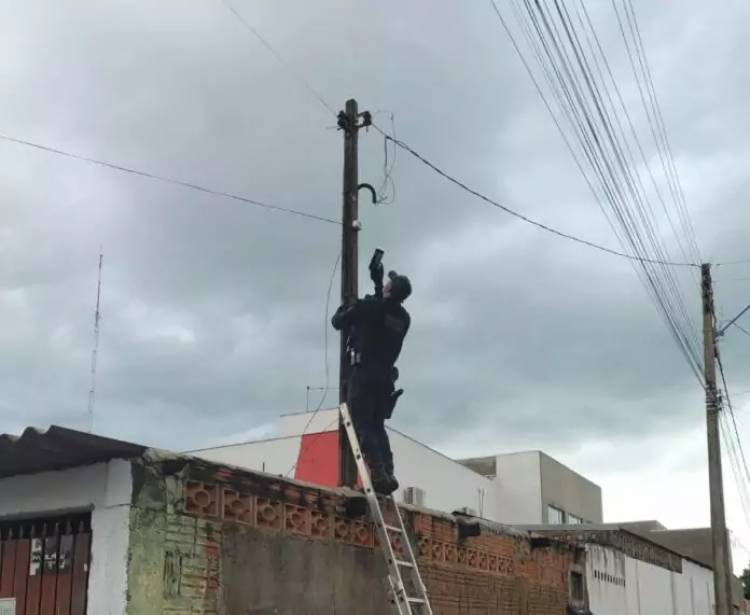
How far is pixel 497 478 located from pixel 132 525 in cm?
3629

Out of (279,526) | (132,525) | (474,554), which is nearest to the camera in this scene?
(132,525)

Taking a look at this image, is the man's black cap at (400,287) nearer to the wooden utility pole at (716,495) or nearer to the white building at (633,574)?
the white building at (633,574)

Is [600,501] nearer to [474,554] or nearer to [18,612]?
[474,554]

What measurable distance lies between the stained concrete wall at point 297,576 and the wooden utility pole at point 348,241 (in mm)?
1116

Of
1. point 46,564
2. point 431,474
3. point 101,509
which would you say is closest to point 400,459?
point 431,474

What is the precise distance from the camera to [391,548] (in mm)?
8031

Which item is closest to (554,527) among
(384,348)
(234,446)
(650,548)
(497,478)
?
(650,548)

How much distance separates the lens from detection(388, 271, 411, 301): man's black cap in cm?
835

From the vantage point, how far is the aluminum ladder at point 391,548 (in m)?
7.49

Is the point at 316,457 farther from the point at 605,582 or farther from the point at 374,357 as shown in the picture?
the point at 374,357

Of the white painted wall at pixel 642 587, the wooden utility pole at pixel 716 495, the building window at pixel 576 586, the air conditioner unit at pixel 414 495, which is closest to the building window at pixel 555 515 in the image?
the air conditioner unit at pixel 414 495

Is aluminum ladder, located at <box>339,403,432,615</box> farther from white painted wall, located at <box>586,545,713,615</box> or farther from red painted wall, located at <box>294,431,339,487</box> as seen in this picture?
red painted wall, located at <box>294,431,339,487</box>

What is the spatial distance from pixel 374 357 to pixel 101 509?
9.63 ft

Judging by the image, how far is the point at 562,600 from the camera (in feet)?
41.6
